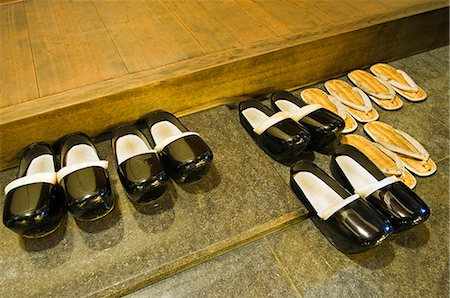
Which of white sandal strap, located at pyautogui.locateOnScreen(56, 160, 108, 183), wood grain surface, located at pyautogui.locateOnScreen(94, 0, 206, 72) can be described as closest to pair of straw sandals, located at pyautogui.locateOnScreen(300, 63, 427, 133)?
wood grain surface, located at pyautogui.locateOnScreen(94, 0, 206, 72)

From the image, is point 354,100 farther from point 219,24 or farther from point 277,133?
point 219,24

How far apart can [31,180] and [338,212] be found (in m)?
0.72

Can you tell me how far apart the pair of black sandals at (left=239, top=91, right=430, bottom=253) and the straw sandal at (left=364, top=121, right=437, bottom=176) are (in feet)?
0.51

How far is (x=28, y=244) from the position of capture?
0.78 metres

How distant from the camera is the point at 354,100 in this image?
1194 mm

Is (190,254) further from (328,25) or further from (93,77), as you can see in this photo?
(328,25)

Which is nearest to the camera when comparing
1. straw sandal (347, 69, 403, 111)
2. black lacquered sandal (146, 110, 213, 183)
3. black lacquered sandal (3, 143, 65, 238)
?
black lacquered sandal (3, 143, 65, 238)

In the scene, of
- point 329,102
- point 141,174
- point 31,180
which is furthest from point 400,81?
point 31,180

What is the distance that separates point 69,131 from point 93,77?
0.61 ft

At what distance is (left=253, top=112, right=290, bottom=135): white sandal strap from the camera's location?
95cm

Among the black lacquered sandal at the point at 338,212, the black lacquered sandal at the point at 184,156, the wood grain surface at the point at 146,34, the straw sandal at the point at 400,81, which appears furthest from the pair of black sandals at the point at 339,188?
the straw sandal at the point at 400,81

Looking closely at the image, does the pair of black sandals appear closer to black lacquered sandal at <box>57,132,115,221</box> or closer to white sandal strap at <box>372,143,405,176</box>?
white sandal strap at <box>372,143,405,176</box>

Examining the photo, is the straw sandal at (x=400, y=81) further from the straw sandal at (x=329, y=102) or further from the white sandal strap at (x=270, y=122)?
the white sandal strap at (x=270, y=122)

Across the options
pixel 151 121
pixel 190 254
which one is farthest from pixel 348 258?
pixel 151 121
